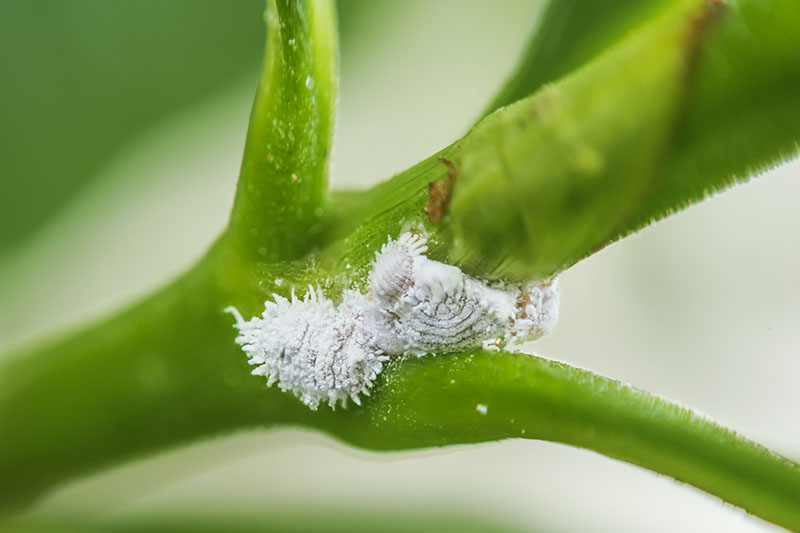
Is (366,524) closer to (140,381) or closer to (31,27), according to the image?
(140,381)

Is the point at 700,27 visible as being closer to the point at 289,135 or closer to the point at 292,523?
the point at 289,135

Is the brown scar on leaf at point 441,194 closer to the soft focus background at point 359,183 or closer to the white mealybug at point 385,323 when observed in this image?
the white mealybug at point 385,323

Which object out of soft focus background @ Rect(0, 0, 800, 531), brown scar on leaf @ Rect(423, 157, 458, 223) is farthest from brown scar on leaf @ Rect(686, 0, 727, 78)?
soft focus background @ Rect(0, 0, 800, 531)

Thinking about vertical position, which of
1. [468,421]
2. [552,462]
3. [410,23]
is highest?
[410,23]

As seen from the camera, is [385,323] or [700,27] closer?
[700,27]

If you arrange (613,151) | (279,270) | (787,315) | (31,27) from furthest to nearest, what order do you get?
1. (787,315)
2. (31,27)
3. (279,270)
4. (613,151)

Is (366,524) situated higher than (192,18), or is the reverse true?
(192,18)

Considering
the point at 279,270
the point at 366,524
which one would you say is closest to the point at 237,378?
the point at 279,270

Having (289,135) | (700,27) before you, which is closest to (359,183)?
(289,135)
